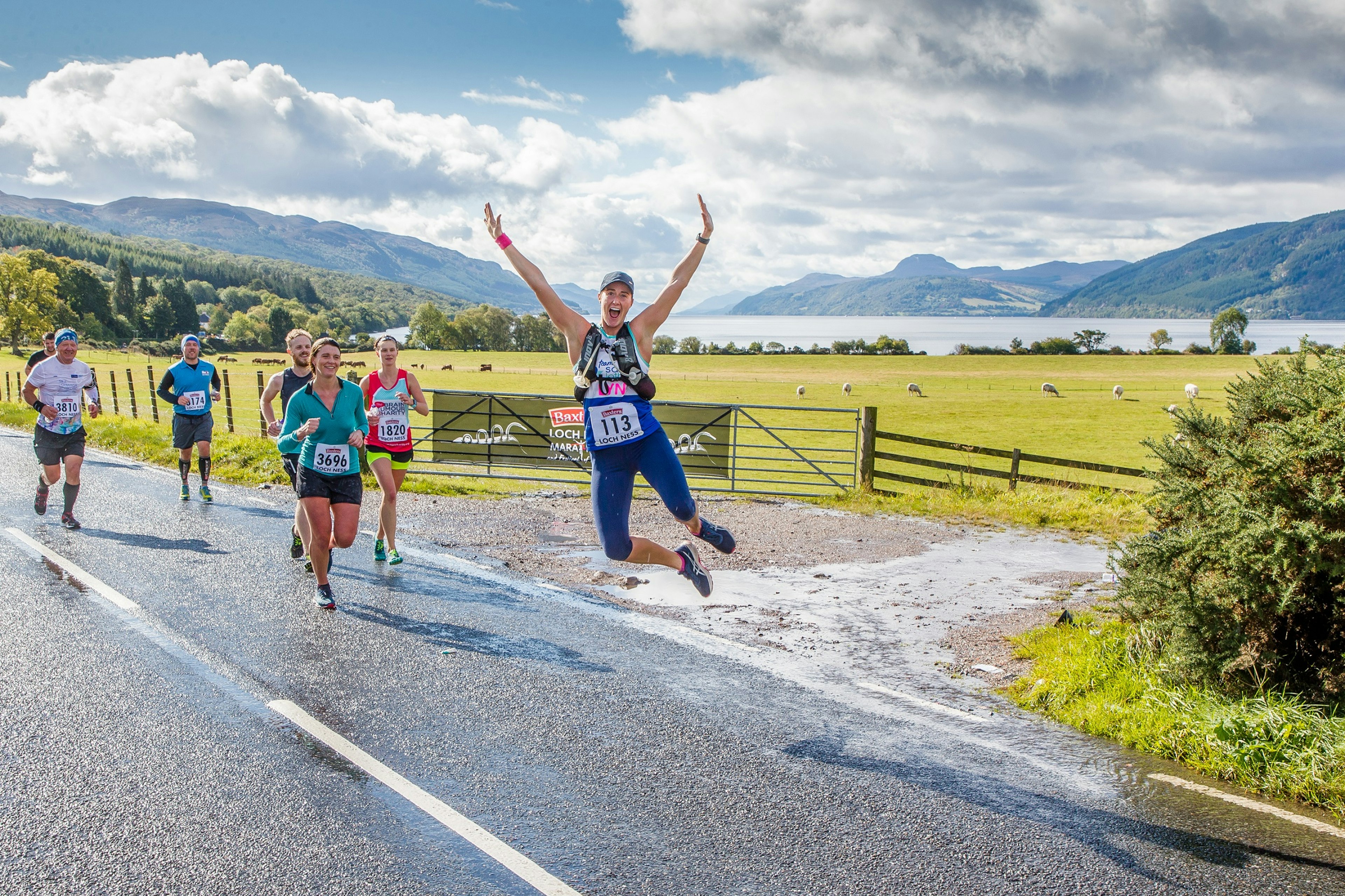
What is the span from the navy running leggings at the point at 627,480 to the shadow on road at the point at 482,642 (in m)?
0.90

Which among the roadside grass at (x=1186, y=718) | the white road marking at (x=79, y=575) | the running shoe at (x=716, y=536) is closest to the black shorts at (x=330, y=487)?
the white road marking at (x=79, y=575)

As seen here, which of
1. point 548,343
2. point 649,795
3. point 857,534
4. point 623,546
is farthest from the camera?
point 548,343

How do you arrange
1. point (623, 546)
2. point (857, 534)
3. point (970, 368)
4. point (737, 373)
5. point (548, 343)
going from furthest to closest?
point (548, 343)
point (970, 368)
point (737, 373)
point (857, 534)
point (623, 546)

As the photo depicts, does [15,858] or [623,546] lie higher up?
[623,546]

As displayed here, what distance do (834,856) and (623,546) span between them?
105 inches

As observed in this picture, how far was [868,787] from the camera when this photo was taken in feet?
14.1

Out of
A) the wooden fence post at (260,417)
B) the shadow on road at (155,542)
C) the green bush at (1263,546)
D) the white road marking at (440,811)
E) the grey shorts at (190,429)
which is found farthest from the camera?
the wooden fence post at (260,417)

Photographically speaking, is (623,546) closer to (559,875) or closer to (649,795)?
(649,795)

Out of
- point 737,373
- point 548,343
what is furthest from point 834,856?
point 548,343

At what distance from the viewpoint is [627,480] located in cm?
577

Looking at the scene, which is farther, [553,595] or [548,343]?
[548,343]

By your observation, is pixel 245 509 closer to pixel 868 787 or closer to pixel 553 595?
pixel 553 595

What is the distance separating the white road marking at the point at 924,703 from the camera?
5379 mm

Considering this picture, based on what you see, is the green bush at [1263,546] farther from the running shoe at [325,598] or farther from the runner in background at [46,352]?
the runner in background at [46,352]
